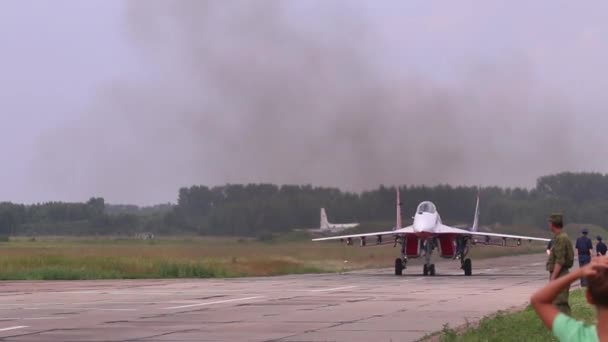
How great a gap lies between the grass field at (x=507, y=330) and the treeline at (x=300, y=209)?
31.8 m

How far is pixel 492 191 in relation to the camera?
5691 centimetres

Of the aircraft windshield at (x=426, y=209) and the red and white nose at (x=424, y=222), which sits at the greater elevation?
the aircraft windshield at (x=426, y=209)

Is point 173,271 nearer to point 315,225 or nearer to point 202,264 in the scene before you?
point 202,264

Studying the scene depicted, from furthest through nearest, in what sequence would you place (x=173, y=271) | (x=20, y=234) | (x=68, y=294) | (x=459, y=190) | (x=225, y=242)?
(x=20, y=234) < (x=459, y=190) < (x=225, y=242) < (x=173, y=271) < (x=68, y=294)

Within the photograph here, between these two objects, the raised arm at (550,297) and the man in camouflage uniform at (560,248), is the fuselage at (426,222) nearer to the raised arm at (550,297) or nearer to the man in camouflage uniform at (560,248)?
the man in camouflage uniform at (560,248)

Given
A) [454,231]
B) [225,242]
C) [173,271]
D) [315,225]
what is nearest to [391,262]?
[315,225]

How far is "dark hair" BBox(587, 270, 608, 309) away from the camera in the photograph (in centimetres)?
441

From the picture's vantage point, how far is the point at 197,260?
40938mm

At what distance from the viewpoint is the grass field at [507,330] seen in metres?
13.7

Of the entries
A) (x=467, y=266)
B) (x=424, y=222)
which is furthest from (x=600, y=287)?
(x=467, y=266)

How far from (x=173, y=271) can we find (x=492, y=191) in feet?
80.1

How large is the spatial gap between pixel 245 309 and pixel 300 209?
31228 millimetres

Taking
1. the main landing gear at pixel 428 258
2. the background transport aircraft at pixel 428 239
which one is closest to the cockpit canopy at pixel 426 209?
the background transport aircraft at pixel 428 239

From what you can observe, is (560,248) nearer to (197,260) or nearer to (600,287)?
(600,287)
